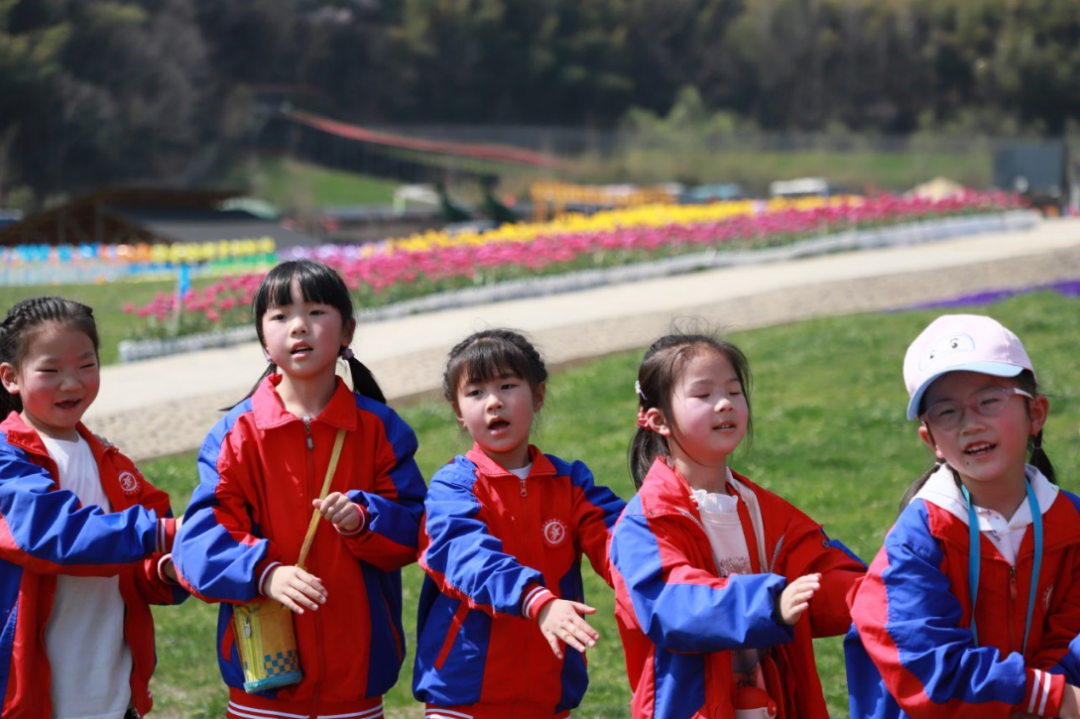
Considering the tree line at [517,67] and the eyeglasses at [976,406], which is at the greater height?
the tree line at [517,67]

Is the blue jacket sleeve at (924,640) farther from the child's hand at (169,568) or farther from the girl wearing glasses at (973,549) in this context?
the child's hand at (169,568)

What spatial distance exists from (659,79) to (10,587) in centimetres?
6103

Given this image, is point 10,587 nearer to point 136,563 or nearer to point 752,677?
point 136,563

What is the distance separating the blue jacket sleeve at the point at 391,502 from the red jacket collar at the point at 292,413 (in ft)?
0.25

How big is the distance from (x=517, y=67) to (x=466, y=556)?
5675 centimetres

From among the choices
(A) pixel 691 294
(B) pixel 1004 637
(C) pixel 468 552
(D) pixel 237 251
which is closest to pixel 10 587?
(C) pixel 468 552

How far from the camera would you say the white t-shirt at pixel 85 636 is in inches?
128

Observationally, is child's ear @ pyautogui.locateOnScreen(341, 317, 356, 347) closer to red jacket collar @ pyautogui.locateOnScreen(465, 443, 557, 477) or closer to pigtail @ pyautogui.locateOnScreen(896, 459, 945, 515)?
red jacket collar @ pyautogui.locateOnScreen(465, 443, 557, 477)

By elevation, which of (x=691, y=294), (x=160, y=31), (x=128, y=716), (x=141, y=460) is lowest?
(x=128, y=716)

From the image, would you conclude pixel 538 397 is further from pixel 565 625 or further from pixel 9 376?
pixel 9 376

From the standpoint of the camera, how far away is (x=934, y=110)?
60.3 m

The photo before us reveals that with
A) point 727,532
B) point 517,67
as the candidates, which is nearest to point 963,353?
point 727,532

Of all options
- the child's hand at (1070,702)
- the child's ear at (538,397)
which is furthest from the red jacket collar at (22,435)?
the child's hand at (1070,702)

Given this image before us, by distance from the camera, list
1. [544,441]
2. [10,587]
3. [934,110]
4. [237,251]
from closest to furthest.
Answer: [10,587] < [544,441] < [237,251] < [934,110]
